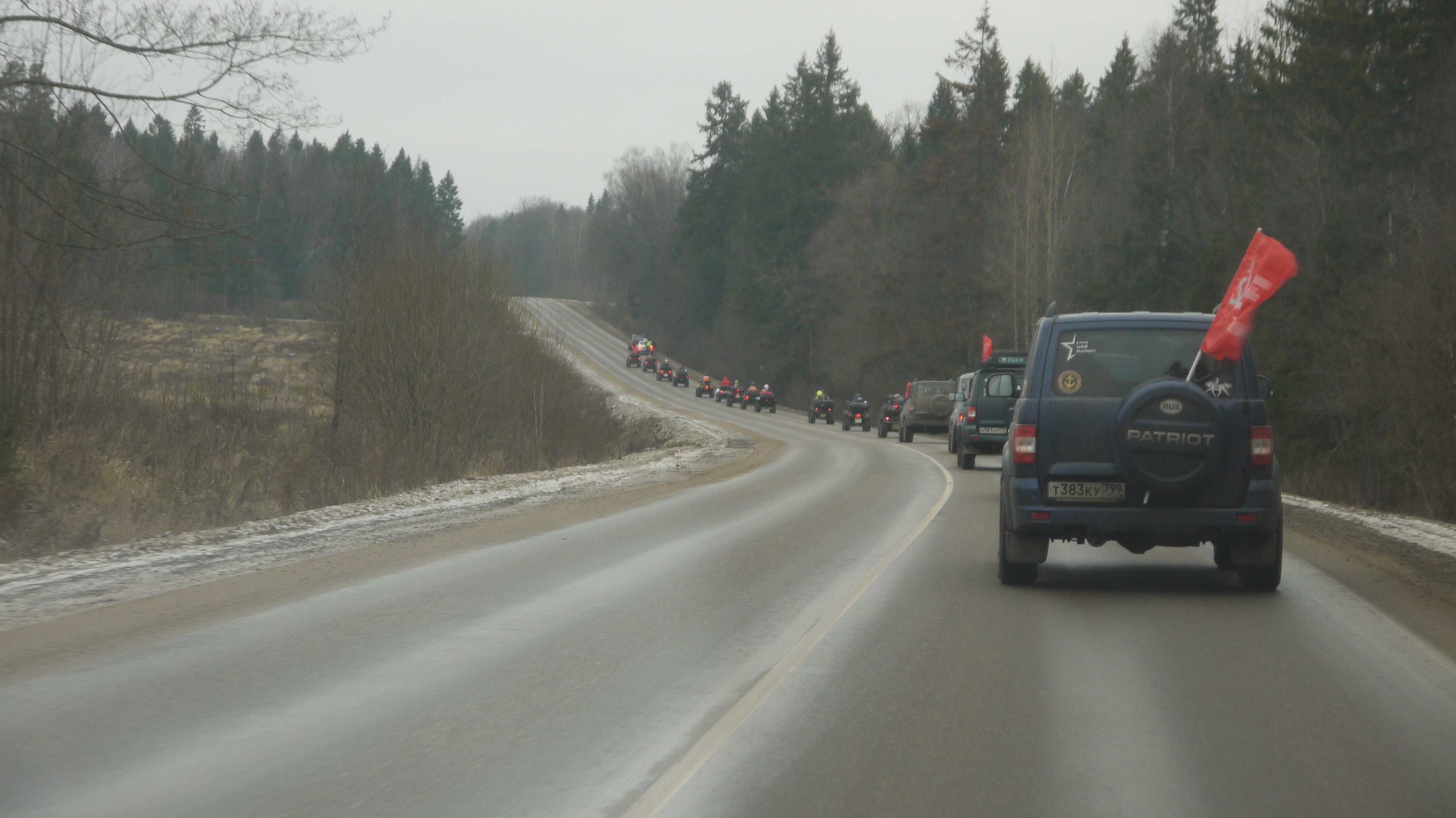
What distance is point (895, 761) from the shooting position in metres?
5.13

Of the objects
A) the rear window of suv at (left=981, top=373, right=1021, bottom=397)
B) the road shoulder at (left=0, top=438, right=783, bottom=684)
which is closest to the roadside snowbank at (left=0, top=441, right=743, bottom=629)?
the road shoulder at (left=0, top=438, right=783, bottom=684)

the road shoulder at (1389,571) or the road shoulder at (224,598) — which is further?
the road shoulder at (1389,571)

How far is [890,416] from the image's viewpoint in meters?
47.9

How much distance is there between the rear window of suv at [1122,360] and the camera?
9461 mm

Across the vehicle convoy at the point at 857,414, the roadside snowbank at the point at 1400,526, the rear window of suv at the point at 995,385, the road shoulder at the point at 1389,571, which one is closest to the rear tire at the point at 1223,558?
the road shoulder at the point at 1389,571

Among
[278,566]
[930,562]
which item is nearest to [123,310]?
[278,566]

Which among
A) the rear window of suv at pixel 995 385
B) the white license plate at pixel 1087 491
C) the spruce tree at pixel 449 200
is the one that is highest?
the spruce tree at pixel 449 200

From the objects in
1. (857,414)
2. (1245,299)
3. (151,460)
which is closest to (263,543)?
(151,460)

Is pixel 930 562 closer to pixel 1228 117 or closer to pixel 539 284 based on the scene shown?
pixel 1228 117

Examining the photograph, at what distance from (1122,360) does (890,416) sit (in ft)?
126

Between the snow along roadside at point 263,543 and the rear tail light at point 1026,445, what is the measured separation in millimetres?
6394

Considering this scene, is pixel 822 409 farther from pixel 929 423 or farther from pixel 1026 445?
pixel 1026 445

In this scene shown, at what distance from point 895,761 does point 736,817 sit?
0.97 metres

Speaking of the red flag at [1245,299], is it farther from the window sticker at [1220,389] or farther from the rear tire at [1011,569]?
the rear tire at [1011,569]
